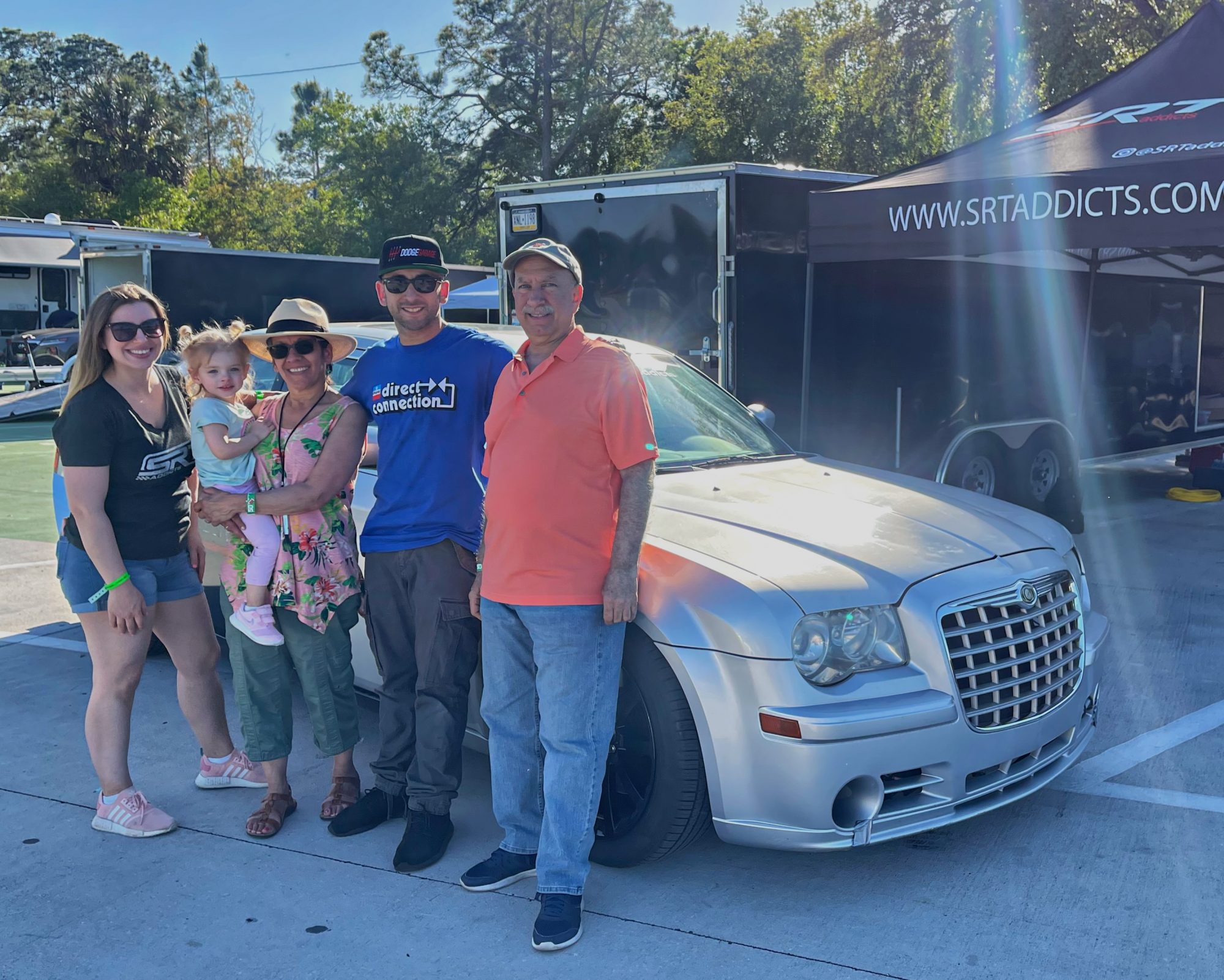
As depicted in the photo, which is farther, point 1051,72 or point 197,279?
point 1051,72

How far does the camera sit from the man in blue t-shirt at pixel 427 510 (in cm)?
356

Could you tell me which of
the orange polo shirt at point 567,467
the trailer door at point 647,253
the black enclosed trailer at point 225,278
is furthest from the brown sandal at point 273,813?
the black enclosed trailer at point 225,278

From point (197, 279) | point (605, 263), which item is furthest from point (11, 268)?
point (605, 263)

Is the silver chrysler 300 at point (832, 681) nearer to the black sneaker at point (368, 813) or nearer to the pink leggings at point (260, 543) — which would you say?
the black sneaker at point (368, 813)

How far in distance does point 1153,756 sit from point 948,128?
2549 centimetres

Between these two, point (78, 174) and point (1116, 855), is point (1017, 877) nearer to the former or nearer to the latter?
point (1116, 855)

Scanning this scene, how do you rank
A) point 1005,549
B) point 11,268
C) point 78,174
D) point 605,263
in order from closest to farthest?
point 1005,549 < point 605,263 < point 11,268 < point 78,174

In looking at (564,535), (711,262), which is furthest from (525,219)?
(564,535)

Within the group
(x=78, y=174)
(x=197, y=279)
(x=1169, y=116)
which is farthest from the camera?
(x=78, y=174)

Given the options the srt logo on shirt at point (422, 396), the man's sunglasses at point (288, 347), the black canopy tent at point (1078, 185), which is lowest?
the srt logo on shirt at point (422, 396)

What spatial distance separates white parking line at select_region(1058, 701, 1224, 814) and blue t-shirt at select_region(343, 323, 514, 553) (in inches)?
96.0

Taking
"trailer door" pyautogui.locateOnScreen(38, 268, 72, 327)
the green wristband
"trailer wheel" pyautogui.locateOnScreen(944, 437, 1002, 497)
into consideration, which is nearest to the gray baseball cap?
the green wristband

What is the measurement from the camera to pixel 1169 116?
6.89 meters

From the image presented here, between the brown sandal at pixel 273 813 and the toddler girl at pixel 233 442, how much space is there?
589 mm
